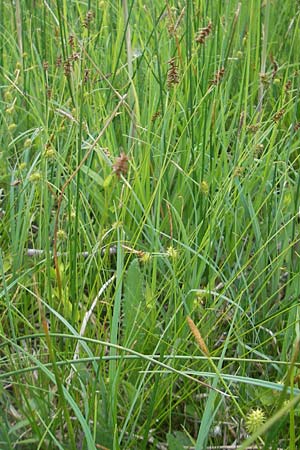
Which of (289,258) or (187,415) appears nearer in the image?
(187,415)

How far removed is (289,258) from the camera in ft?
4.31

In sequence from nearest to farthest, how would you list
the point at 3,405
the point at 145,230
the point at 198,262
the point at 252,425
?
1. the point at 252,425
2. the point at 3,405
3. the point at 198,262
4. the point at 145,230

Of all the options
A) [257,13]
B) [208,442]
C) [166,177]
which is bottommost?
[208,442]

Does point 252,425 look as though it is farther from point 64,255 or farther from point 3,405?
point 64,255

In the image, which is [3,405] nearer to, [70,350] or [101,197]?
[70,350]

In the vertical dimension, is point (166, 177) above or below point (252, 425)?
above

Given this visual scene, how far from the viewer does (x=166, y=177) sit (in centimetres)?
142

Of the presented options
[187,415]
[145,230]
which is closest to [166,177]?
[145,230]

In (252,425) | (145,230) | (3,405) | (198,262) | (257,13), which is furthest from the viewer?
(257,13)

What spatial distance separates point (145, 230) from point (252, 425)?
1.90 ft

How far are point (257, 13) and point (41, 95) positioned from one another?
1.90 feet

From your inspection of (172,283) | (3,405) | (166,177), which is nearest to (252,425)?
(172,283)

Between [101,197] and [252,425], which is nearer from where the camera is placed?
[252,425]

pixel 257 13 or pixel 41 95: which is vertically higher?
pixel 257 13
